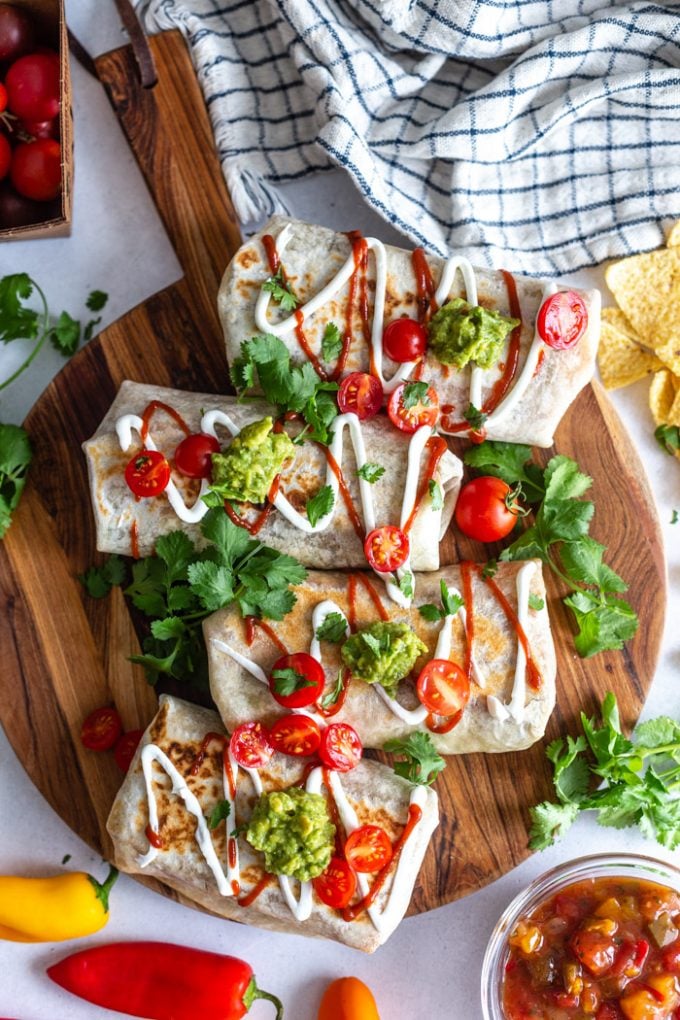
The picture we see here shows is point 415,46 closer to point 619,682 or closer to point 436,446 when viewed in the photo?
point 436,446

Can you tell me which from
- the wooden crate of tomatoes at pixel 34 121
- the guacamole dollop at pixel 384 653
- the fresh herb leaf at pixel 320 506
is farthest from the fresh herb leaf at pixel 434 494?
the wooden crate of tomatoes at pixel 34 121

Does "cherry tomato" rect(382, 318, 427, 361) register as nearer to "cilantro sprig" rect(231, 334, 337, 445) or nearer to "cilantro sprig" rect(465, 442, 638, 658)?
"cilantro sprig" rect(231, 334, 337, 445)

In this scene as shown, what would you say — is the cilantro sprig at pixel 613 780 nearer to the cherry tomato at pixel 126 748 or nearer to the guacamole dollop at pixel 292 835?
the guacamole dollop at pixel 292 835

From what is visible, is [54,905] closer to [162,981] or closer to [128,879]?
[128,879]

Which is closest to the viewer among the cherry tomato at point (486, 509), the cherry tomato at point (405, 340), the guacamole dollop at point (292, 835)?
the guacamole dollop at point (292, 835)

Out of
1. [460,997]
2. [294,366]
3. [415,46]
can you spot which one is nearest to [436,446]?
[294,366]

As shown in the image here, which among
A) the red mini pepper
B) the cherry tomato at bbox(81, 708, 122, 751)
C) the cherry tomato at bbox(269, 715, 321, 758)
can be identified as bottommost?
the red mini pepper

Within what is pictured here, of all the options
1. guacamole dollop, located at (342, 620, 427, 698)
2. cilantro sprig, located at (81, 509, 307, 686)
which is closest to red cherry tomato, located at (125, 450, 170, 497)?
cilantro sprig, located at (81, 509, 307, 686)
